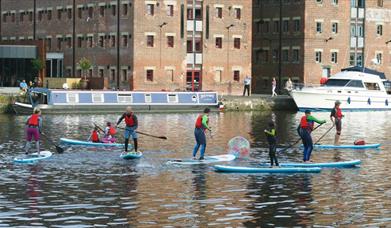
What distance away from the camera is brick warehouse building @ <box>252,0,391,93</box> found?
11075cm

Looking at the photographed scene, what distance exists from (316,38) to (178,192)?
8194 centimetres

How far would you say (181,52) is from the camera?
332ft

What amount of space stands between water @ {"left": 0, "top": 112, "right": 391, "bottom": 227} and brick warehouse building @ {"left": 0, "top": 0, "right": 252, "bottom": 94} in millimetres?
50463

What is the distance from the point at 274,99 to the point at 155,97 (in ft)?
47.8

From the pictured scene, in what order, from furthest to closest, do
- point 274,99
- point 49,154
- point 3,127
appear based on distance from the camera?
point 274,99, point 3,127, point 49,154

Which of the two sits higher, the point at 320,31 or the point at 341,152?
the point at 320,31

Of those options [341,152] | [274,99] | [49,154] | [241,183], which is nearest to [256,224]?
[241,183]

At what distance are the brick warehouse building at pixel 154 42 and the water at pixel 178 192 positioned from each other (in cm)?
5046

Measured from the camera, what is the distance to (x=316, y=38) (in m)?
111

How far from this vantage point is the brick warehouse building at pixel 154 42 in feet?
324

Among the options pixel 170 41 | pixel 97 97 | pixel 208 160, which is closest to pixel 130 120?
pixel 208 160

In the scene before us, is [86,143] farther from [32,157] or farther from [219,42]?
[219,42]

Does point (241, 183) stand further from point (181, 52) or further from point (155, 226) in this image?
point (181, 52)

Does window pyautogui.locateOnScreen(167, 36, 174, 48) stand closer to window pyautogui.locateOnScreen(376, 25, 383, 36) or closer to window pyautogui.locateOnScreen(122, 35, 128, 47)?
window pyautogui.locateOnScreen(122, 35, 128, 47)
